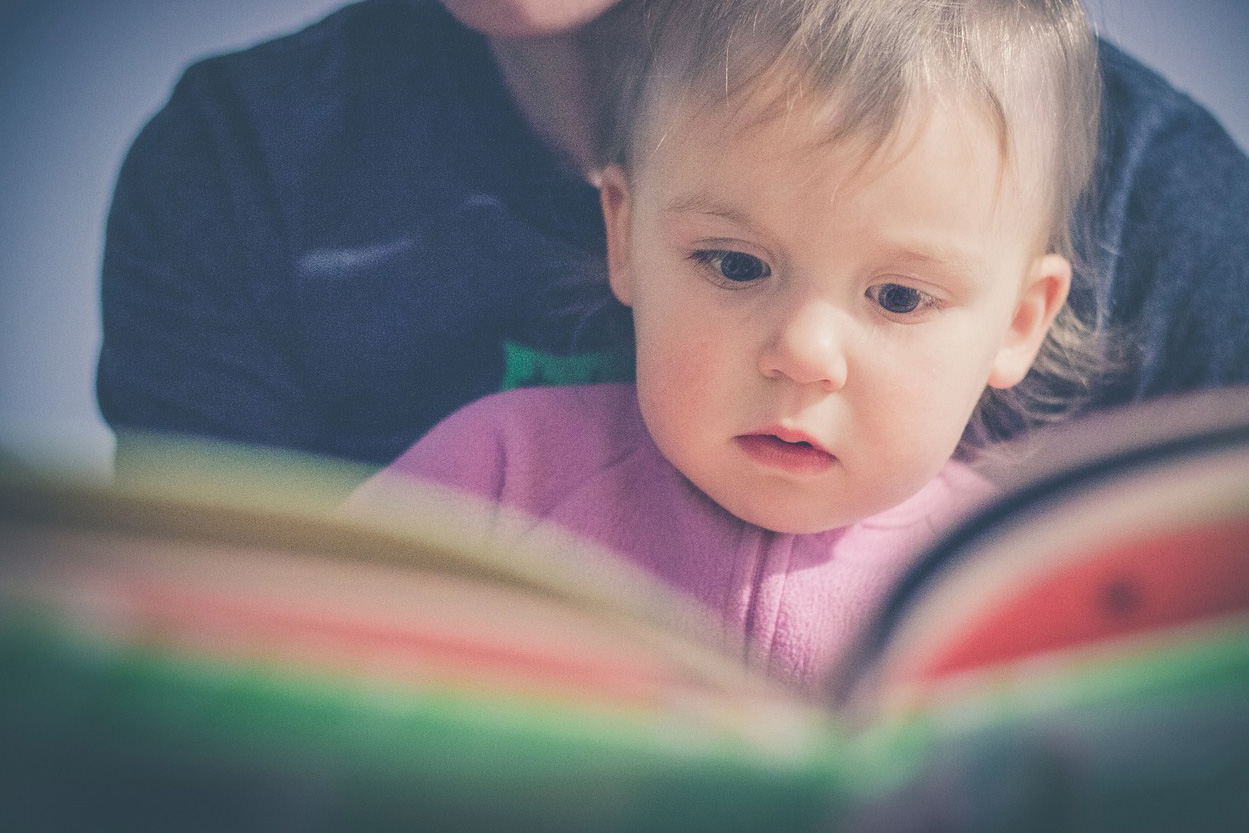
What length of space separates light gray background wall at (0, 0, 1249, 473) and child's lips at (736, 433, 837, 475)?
1.21 ft

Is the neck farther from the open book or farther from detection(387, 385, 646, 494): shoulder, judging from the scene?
the open book

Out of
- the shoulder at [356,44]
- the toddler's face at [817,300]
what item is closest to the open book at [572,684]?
the toddler's face at [817,300]

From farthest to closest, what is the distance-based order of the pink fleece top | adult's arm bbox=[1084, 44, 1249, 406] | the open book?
adult's arm bbox=[1084, 44, 1249, 406] < the pink fleece top < the open book

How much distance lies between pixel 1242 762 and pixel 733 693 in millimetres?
213

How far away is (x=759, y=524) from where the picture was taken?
0.68m

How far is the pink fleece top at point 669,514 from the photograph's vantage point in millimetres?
680

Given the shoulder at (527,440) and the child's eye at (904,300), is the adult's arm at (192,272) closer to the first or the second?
the shoulder at (527,440)

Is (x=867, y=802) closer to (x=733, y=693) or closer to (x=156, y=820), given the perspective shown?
(x=733, y=693)

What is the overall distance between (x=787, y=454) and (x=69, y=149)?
21.4 inches

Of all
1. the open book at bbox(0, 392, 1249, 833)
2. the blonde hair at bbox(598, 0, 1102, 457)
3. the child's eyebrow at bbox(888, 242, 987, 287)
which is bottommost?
the open book at bbox(0, 392, 1249, 833)

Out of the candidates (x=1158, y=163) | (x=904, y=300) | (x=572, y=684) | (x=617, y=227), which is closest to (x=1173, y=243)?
(x=1158, y=163)

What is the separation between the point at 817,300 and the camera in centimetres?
59

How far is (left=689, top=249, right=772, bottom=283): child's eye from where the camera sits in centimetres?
62

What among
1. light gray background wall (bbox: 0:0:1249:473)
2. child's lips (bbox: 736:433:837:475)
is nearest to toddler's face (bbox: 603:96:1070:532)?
child's lips (bbox: 736:433:837:475)
